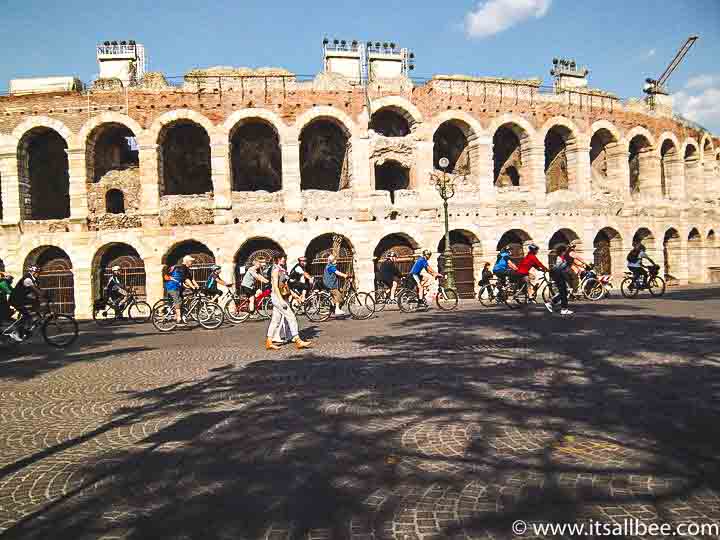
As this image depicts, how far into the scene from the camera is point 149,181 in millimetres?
18922

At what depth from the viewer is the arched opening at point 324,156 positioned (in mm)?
21609

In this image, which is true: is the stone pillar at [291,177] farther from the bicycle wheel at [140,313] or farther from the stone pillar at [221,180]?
the bicycle wheel at [140,313]

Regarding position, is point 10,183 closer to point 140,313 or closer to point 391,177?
point 140,313

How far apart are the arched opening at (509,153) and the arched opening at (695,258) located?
1186 cm

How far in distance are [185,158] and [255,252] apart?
6.74 meters

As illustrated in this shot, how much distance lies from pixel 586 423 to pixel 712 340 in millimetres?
4967

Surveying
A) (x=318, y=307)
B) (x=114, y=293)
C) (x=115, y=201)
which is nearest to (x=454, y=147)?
(x=318, y=307)

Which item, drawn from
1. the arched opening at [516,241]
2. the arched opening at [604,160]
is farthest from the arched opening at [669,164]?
the arched opening at [516,241]

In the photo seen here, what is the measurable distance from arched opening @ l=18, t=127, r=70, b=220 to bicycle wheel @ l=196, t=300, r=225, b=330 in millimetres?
13013

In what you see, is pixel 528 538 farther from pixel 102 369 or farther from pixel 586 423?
pixel 102 369

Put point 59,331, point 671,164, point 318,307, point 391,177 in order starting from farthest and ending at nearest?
point 671,164 < point 391,177 < point 318,307 < point 59,331

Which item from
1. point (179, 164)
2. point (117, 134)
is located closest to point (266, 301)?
point (179, 164)

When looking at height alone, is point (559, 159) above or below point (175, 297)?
above

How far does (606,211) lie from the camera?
22625 mm
